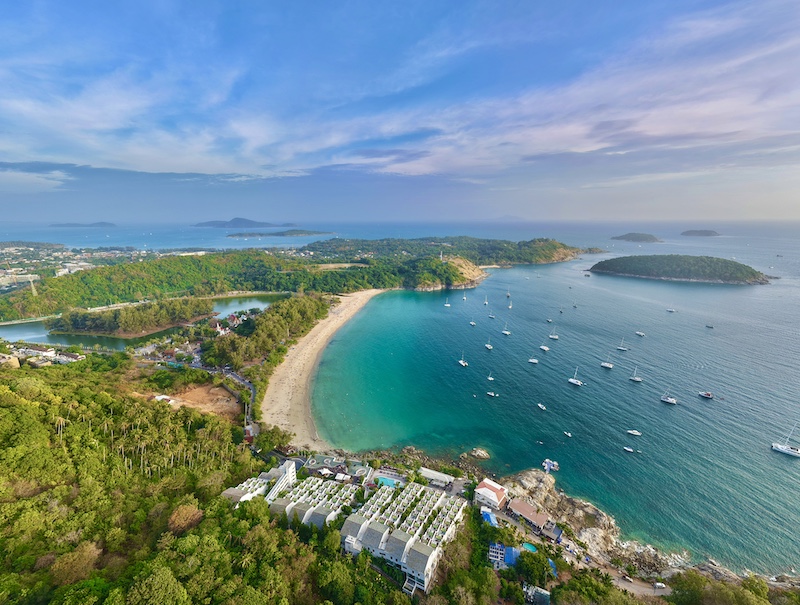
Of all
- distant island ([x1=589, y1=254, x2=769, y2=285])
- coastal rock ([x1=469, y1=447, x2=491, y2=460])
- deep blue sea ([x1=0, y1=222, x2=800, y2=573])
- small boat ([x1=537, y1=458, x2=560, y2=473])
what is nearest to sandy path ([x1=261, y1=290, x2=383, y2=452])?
deep blue sea ([x1=0, y1=222, x2=800, y2=573])

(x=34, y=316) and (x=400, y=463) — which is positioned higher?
(x=34, y=316)

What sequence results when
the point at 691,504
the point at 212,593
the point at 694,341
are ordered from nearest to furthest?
1. the point at 212,593
2. the point at 691,504
3. the point at 694,341

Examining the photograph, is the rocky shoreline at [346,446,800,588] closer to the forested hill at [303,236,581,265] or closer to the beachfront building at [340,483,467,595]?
the beachfront building at [340,483,467,595]

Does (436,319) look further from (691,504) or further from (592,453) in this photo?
(691,504)

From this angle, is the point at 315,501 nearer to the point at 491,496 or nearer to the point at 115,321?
the point at 491,496

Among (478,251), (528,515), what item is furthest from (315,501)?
(478,251)

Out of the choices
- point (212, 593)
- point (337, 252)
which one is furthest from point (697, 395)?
point (337, 252)

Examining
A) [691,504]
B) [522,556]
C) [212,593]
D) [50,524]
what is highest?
[50,524]
